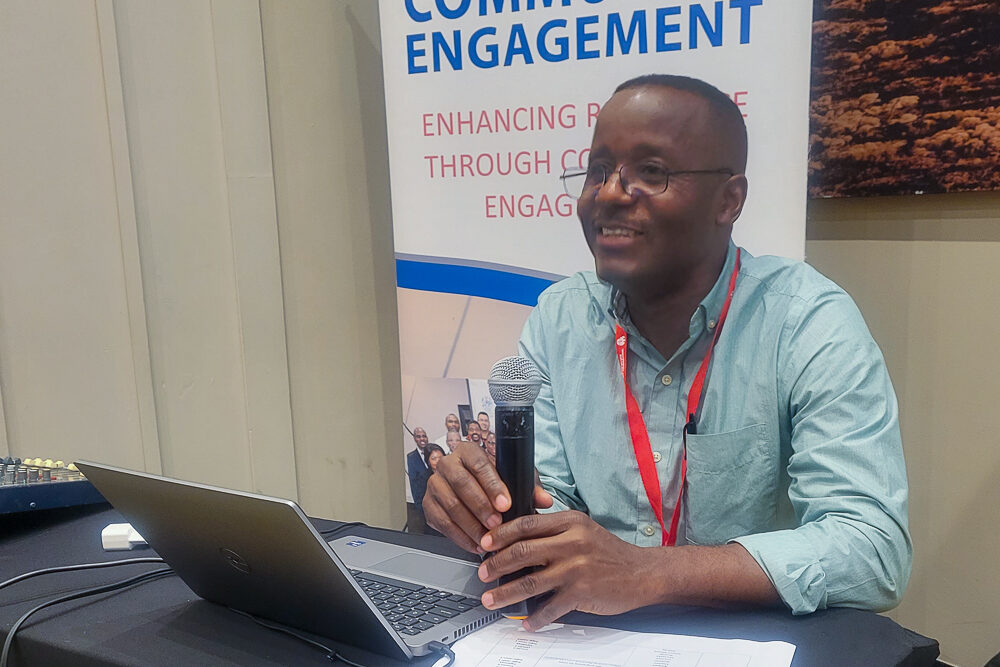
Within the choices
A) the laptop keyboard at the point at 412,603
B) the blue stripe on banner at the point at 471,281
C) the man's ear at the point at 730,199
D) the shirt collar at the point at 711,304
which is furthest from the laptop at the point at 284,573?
the blue stripe on banner at the point at 471,281

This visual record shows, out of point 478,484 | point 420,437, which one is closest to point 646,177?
point 478,484

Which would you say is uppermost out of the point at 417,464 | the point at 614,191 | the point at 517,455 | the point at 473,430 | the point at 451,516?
the point at 614,191

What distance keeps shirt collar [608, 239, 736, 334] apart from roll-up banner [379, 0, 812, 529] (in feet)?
1.46

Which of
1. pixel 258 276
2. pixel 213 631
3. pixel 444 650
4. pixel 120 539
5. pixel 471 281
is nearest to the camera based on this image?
pixel 444 650

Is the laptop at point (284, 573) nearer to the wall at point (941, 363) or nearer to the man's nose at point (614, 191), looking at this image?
the man's nose at point (614, 191)

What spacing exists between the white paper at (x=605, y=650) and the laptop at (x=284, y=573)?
0.04m

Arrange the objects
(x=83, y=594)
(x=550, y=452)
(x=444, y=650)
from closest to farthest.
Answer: (x=444, y=650) < (x=83, y=594) < (x=550, y=452)

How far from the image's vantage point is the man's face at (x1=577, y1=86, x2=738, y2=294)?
4.50 feet

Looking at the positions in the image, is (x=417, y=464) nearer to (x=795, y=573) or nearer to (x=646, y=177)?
(x=646, y=177)

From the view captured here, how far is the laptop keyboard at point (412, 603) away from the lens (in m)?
0.88

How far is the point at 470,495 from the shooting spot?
932 millimetres

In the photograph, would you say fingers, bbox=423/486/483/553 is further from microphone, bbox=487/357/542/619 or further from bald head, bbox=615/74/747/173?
bald head, bbox=615/74/747/173

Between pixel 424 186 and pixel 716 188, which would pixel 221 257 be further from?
pixel 716 188

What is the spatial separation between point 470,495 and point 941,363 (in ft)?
5.04
